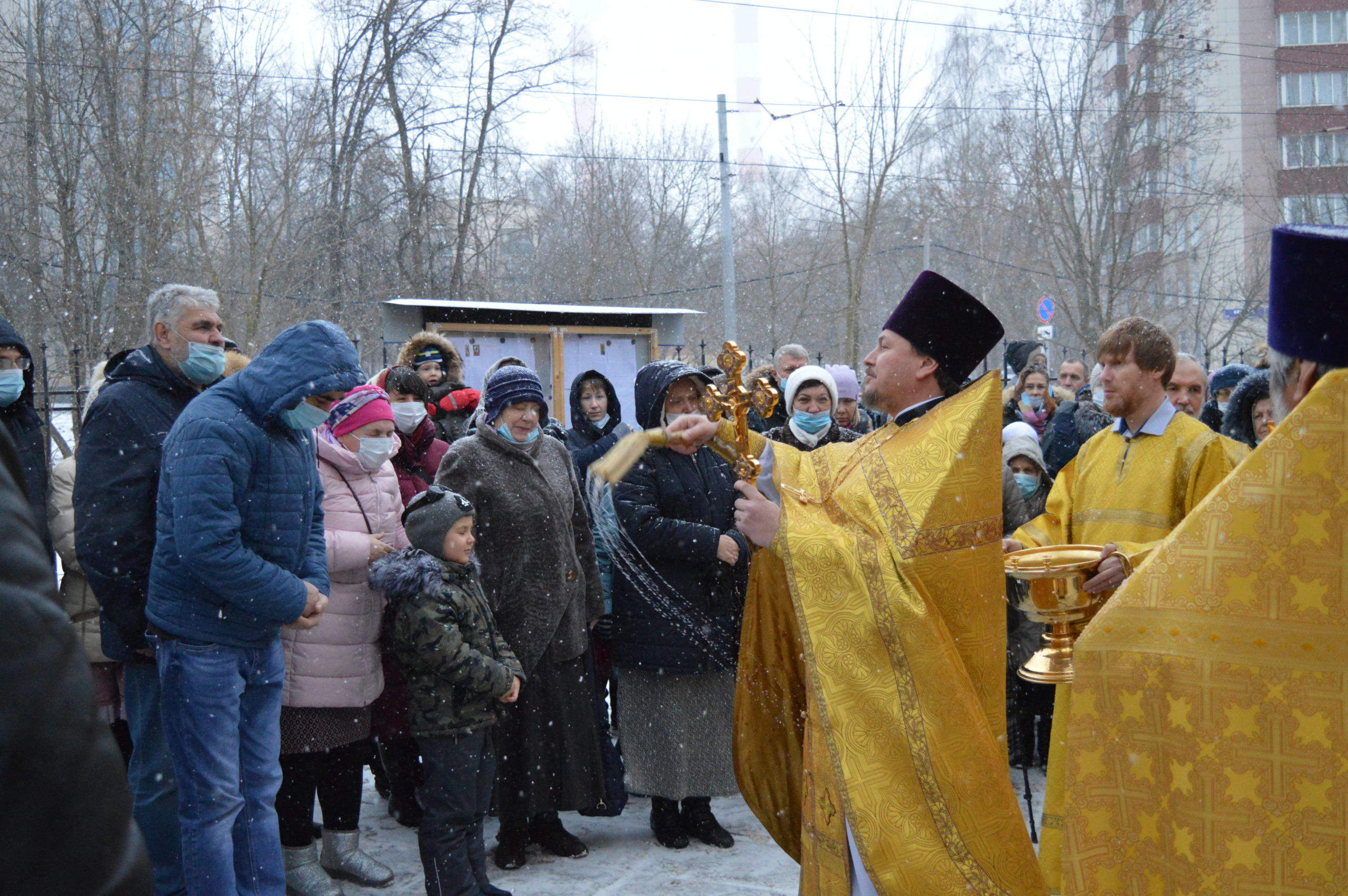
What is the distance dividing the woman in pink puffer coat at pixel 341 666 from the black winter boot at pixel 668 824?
1186mm

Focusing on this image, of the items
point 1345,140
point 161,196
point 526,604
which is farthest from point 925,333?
point 1345,140

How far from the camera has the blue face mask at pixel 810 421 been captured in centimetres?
544

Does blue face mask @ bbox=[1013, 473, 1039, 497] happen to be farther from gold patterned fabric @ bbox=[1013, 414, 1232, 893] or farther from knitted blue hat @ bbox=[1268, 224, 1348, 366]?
knitted blue hat @ bbox=[1268, 224, 1348, 366]

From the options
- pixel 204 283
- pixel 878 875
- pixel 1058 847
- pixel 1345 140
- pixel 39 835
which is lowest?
pixel 1058 847

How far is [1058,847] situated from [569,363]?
20.1 feet

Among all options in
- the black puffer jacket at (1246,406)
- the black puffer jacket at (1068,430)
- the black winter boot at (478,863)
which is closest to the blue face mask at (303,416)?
the black winter boot at (478,863)

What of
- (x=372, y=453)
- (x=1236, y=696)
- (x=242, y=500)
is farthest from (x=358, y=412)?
(x=1236, y=696)

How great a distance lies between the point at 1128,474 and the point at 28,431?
4.58 metres

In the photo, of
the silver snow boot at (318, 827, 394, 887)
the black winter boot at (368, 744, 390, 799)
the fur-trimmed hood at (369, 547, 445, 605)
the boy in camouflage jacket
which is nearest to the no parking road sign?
the black winter boot at (368, 744, 390, 799)

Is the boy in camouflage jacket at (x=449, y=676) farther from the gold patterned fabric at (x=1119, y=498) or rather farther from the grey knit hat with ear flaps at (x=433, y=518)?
the gold patterned fabric at (x=1119, y=498)

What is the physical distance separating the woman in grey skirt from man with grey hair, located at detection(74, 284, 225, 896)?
1.81m

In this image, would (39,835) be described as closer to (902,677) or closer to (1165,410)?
(902,677)

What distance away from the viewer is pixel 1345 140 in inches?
966

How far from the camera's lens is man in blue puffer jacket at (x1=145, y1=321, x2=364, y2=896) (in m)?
3.57
